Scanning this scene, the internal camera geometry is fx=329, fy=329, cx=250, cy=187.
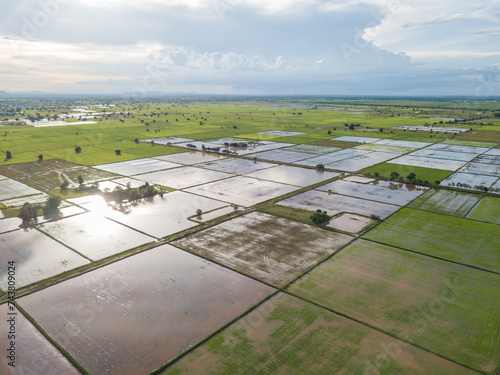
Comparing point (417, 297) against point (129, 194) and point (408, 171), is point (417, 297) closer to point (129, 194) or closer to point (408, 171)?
point (129, 194)

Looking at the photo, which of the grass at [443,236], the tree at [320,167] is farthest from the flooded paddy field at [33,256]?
the tree at [320,167]

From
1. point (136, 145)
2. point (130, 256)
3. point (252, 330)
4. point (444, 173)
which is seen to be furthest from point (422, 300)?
point (136, 145)

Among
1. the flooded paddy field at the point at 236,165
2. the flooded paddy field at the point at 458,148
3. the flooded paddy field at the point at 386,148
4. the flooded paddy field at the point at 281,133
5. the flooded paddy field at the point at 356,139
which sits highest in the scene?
the flooded paddy field at the point at 281,133

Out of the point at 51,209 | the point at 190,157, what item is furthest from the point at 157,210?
the point at 190,157

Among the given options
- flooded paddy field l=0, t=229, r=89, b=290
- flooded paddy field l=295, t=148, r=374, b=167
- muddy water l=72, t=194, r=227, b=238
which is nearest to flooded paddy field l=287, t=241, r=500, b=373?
muddy water l=72, t=194, r=227, b=238

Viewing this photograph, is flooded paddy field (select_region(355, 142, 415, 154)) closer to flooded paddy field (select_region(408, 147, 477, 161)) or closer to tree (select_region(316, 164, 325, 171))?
flooded paddy field (select_region(408, 147, 477, 161))

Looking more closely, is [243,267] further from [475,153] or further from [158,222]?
[475,153]

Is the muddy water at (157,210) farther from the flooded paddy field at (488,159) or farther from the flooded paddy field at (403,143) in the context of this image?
the flooded paddy field at (403,143)
